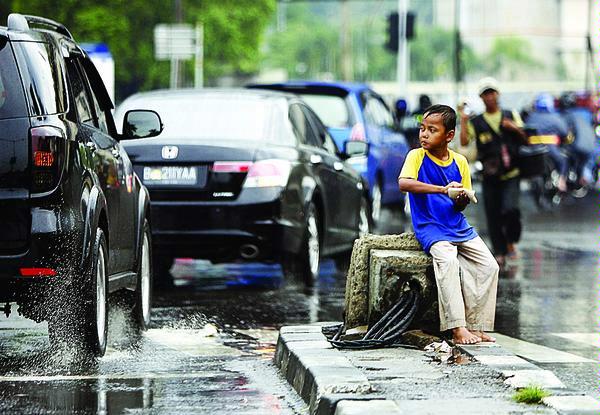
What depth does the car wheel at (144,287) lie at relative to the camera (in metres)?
10.3

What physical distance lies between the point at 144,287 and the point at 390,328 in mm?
2681

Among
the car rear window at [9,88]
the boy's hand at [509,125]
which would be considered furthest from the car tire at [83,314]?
the boy's hand at [509,125]

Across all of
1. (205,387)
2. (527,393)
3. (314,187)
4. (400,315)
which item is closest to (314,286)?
(314,187)

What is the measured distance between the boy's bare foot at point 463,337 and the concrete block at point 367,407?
2.00 metres

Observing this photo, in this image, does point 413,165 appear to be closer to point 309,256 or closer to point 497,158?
point 309,256

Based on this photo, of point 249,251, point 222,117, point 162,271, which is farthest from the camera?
point 162,271

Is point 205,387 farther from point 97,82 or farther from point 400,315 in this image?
point 97,82

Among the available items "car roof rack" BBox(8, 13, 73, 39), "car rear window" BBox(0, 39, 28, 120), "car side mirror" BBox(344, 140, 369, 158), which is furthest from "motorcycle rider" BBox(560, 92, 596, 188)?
"car rear window" BBox(0, 39, 28, 120)

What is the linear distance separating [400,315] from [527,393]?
6.57 ft

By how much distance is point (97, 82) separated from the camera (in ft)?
33.4

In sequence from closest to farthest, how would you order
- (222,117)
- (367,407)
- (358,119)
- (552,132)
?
(367,407)
(222,117)
(358,119)
(552,132)

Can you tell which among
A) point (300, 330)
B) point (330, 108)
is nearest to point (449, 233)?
point (300, 330)

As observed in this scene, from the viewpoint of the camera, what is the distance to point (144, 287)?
10742 millimetres

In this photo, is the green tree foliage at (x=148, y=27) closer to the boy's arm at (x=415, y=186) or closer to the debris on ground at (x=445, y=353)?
the boy's arm at (x=415, y=186)
